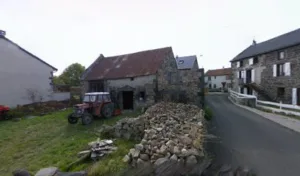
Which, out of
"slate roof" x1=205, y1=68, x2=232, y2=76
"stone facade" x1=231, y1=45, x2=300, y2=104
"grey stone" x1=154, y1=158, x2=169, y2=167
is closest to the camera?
"grey stone" x1=154, y1=158, x2=169, y2=167

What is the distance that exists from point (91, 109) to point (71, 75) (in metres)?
34.1

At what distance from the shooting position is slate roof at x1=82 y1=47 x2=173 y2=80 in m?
17.5

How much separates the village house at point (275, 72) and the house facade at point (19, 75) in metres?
28.4

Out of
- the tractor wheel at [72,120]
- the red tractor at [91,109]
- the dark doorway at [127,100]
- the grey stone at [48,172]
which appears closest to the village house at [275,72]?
the dark doorway at [127,100]

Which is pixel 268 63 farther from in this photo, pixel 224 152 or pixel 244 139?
pixel 224 152

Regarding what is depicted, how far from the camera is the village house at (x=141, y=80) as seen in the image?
650 inches

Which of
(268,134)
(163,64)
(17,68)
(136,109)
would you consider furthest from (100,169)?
(17,68)

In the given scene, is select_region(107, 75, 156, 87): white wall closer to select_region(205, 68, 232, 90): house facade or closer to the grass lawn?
the grass lawn

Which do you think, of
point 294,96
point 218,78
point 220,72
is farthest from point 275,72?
point 220,72

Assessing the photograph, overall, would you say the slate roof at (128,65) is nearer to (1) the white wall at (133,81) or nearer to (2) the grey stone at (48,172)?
(1) the white wall at (133,81)

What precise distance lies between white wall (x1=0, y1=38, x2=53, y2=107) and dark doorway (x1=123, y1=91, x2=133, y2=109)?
10.1 meters

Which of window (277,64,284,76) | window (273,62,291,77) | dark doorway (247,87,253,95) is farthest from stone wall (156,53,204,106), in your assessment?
dark doorway (247,87,253,95)

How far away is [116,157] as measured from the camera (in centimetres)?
632

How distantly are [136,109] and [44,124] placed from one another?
7424 millimetres
